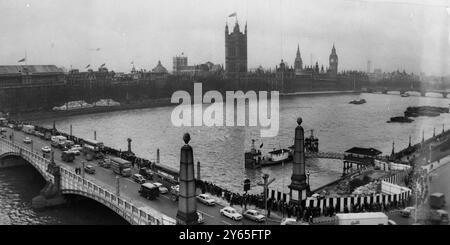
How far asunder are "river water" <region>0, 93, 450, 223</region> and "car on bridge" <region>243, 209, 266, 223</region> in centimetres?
449

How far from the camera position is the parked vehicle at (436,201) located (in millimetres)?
5857

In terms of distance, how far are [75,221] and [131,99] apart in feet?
98.5

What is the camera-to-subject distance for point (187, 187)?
171 inches

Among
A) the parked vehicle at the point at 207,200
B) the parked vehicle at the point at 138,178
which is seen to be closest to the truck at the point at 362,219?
the parked vehicle at the point at 207,200

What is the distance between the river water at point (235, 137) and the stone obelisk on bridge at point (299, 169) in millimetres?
4566

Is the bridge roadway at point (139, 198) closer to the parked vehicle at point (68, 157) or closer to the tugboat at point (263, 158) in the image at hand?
the parked vehicle at point (68, 157)

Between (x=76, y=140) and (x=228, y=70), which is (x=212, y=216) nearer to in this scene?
(x=76, y=140)

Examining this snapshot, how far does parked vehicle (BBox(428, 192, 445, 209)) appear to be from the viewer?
19.2 ft

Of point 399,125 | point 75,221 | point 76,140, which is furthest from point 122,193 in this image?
point 399,125

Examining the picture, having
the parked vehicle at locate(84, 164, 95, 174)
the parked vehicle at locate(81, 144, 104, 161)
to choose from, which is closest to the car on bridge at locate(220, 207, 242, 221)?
the parked vehicle at locate(84, 164, 95, 174)

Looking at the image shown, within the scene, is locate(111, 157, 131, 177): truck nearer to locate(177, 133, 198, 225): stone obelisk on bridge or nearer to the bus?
the bus

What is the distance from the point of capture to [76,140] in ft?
50.5

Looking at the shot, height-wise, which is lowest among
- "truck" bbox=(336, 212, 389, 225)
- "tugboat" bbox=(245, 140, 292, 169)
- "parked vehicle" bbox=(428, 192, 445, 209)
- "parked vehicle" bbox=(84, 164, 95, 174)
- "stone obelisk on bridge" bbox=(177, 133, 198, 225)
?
"tugboat" bbox=(245, 140, 292, 169)

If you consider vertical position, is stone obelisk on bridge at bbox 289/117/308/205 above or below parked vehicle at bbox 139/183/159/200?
above
